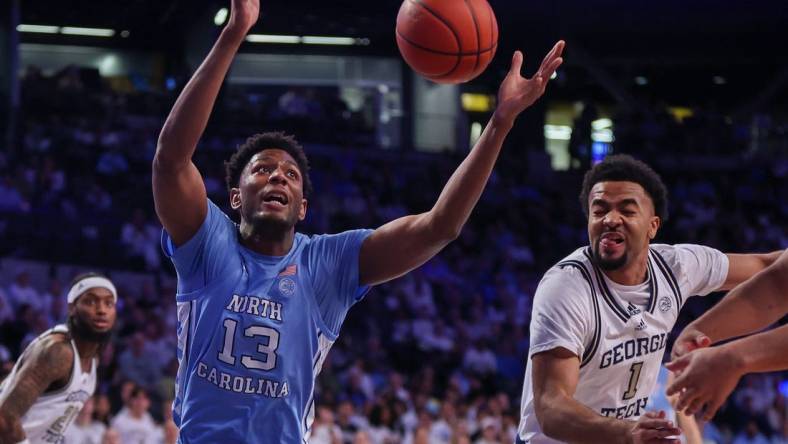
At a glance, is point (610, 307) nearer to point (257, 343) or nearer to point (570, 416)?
point (570, 416)

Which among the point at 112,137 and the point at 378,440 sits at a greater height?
the point at 112,137

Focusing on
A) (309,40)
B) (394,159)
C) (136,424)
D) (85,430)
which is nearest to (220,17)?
(309,40)

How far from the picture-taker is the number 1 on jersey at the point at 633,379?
5293mm

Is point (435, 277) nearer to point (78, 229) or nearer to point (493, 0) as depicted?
point (78, 229)

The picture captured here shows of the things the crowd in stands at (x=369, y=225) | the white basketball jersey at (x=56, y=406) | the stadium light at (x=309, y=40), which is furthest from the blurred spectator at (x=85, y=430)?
the stadium light at (x=309, y=40)

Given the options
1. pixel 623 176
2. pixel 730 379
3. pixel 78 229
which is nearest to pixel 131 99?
pixel 78 229

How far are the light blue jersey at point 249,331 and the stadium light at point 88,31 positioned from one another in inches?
936

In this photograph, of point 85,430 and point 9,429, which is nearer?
point 9,429

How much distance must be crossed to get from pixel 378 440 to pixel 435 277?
508 centimetres

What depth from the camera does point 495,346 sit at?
53.8 ft

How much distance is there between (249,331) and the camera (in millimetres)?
4621

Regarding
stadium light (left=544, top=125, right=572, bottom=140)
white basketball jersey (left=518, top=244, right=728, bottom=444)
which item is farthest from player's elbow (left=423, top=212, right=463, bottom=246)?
stadium light (left=544, top=125, right=572, bottom=140)

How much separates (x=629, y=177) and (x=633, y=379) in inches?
36.3

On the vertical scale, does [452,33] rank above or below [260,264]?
above
